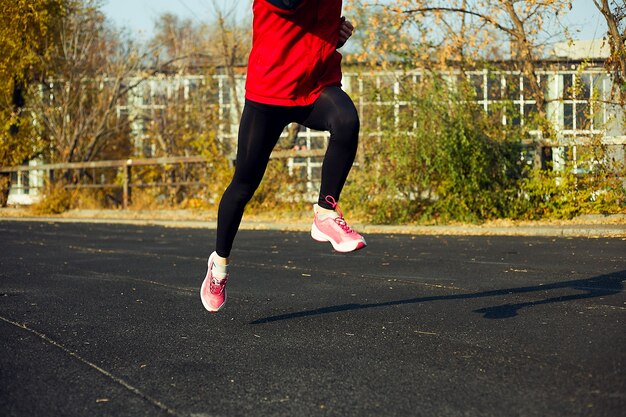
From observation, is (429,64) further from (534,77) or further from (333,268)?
(333,268)

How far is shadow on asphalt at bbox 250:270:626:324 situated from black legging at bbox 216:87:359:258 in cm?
81

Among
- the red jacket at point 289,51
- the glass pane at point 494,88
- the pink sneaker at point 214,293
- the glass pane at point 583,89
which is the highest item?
the glass pane at point 494,88

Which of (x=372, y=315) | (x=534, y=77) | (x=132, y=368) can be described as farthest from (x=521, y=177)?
(x=132, y=368)

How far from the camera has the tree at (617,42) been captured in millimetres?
13016

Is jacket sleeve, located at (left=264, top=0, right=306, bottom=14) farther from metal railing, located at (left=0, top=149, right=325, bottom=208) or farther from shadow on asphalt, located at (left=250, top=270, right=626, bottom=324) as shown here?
metal railing, located at (left=0, top=149, right=325, bottom=208)

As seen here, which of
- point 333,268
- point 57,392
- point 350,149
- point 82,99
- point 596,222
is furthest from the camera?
point 82,99

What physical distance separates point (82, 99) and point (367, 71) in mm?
10931

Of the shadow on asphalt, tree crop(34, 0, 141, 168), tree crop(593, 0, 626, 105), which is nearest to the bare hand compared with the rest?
the shadow on asphalt

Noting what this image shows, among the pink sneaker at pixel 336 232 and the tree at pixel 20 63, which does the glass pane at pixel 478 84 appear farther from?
the tree at pixel 20 63

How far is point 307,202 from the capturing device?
17516 mm

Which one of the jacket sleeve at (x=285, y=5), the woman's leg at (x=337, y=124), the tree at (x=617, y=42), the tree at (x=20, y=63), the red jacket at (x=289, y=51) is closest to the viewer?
the jacket sleeve at (x=285, y=5)

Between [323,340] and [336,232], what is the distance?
0.65 m

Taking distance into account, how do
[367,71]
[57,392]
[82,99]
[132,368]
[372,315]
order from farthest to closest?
1. [82,99]
2. [367,71]
3. [372,315]
4. [132,368]
5. [57,392]

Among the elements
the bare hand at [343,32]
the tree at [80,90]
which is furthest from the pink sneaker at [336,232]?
the tree at [80,90]
